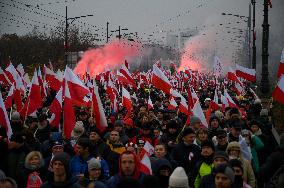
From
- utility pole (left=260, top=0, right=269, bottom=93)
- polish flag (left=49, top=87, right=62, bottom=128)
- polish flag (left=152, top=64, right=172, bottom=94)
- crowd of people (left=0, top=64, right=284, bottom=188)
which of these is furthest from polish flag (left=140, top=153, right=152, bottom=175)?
utility pole (left=260, top=0, right=269, bottom=93)

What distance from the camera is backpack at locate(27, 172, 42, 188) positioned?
23.8 ft

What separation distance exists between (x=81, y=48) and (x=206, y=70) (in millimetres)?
25966

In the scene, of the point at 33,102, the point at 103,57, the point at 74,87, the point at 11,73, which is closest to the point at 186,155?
the point at 74,87

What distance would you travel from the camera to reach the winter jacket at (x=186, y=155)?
835 centimetres

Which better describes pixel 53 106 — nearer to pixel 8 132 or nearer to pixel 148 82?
pixel 8 132

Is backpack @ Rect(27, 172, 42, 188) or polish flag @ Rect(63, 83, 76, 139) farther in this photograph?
polish flag @ Rect(63, 83, 76, 139)

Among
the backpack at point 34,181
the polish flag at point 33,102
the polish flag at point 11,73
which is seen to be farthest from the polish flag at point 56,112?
the polish flag at point 11,73

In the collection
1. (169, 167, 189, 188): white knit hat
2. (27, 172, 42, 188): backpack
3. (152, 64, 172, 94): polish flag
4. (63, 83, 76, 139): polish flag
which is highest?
(152, 64, 172, 94): polish flag

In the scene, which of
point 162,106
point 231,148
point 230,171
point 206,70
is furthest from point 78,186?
point 206,70

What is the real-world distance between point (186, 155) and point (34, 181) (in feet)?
7.74

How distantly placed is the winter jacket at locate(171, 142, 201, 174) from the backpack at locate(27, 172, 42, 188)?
84.9 inches

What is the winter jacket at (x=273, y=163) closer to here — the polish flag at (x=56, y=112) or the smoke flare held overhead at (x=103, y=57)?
the polish flag at (x=56, y=112)

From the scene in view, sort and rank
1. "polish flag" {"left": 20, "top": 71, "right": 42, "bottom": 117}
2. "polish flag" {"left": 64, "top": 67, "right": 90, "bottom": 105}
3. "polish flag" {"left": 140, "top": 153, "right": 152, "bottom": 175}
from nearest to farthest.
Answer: "polish flag" {"left": 140, "top": 153, "right": 152, "bottom": 175} → "polish flag" {"left": 64, "top": 67, "right": 90, "bottom": 105} → "polish flag" {"left": 20, "top": 71, "right": 42, "bottom": 117}

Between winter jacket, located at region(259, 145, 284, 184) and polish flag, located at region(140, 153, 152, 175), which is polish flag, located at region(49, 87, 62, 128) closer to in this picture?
polish flag, located at region(140, 153, 152, 175)
